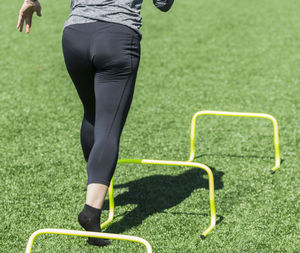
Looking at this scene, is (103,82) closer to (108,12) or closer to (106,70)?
(106,70)

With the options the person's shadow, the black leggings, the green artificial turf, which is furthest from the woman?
the person's shadow

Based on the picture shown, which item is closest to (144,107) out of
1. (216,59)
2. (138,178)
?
(138,178)

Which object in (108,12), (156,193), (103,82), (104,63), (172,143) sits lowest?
(172,143)

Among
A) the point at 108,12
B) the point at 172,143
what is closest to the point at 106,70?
the point at 108,12

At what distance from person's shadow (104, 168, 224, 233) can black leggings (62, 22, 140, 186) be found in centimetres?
81

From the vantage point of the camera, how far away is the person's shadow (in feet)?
11.7

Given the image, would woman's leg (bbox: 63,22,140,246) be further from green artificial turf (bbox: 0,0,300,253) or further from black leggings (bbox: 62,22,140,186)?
green artificial turf (bbox: 0,0,300,253)

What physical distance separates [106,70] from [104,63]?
0.15 ft

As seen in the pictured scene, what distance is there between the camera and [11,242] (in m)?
3.22

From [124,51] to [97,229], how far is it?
100 centimetres

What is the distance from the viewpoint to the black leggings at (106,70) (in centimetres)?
275

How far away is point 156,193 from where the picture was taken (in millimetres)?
3982

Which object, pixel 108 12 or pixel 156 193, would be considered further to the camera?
pixel 156 193

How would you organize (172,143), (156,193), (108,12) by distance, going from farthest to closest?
(172,143) → (156,193) → (108,12)
